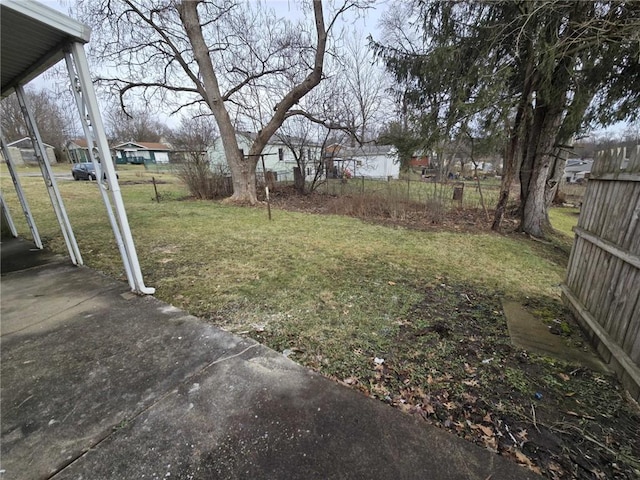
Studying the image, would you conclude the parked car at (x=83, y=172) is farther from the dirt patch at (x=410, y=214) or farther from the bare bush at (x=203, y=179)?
the dirt patch at (x=410, y=214)

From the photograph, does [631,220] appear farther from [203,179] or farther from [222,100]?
[203,179]

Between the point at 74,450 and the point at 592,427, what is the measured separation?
9.65ft

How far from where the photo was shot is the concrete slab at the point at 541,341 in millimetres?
2256

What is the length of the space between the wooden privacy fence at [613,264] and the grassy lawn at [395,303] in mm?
318

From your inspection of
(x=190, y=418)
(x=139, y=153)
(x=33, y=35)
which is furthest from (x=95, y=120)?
(x=139, y=153)

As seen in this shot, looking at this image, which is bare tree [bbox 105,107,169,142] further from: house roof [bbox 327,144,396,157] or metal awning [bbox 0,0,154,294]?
metal awning [bbox 0,0,154,294]

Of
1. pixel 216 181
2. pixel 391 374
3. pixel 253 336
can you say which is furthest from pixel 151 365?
pixel 216 181

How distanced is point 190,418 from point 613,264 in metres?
3.36

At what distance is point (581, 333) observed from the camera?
2650 mm

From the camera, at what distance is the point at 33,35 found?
2.50 metres

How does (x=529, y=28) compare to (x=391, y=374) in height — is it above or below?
above

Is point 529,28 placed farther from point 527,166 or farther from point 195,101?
point 195,101

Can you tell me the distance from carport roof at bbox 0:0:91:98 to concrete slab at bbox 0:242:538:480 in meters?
2.57

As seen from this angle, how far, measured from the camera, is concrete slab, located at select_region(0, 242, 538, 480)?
136 cm
